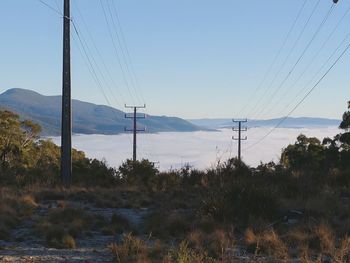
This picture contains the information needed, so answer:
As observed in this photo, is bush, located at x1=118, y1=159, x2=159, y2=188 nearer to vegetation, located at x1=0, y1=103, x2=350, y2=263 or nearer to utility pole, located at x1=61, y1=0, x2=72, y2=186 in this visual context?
vegetation, located at x1=0, y1=103, x2=350, y2=263

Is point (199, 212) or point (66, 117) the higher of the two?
point (66, 117)

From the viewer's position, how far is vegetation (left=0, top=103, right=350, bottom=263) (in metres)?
8.52

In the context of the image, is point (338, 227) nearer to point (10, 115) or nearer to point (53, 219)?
point (53, 219)

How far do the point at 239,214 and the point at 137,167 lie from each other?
10226 mm

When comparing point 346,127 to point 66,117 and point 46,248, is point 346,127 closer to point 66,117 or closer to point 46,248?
point 66,117

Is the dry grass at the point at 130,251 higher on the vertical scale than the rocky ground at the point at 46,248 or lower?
higher

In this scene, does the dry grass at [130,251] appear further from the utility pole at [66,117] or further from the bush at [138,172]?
the utility pole at [66,117]

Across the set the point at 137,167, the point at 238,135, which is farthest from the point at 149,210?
the point at 238,135

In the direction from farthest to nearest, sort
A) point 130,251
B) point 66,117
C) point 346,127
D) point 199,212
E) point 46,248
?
point 346,127
point 66,117
point 199,212
point 46,248
point 130,251

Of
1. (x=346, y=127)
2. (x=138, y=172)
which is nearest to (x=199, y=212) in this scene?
(x=138, y=172)

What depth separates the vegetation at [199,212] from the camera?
28.0ft

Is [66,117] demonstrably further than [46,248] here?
Yes

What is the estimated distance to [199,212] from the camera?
11.5 metres

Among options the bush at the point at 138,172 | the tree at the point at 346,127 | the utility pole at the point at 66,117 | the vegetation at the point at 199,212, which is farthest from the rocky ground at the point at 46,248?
the tree at the point at 346,127
